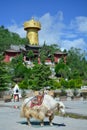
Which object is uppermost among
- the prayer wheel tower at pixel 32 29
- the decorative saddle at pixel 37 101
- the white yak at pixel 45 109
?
the prayer wheel tower at pixel 32 29

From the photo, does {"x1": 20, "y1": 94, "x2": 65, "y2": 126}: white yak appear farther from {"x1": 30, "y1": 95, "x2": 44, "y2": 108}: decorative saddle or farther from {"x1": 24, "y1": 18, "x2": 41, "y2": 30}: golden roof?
{"x1": 24, "y1": 18, "x2": 41, "y2": 30}: golden roof

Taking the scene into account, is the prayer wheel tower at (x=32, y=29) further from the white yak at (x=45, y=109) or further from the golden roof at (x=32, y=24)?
the white yak at (x=45, y=109)

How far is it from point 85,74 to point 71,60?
10.6 m

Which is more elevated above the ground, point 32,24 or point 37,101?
point 32,24

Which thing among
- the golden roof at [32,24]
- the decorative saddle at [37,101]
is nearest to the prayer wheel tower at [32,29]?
the golden roof at [32,24]

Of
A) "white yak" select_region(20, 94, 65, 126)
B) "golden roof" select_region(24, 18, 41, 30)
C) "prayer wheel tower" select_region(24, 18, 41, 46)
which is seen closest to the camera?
"white yak" select_region(20, 94, 65, 126)

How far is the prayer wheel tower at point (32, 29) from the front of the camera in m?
79.8

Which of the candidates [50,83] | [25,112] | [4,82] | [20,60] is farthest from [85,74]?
[25,112]

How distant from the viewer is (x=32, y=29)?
81062mm

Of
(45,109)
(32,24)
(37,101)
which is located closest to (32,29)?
(32,24)

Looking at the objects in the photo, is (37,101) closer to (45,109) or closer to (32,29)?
(45,109)

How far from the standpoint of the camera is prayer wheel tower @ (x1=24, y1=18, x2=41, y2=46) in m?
79.8

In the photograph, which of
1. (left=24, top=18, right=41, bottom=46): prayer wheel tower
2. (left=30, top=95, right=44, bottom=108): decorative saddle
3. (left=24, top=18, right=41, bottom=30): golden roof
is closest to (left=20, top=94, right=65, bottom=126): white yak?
(left=30, top=95, right=44, bottom=108): decorative saddle

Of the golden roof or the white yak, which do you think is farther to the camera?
the golden roof
